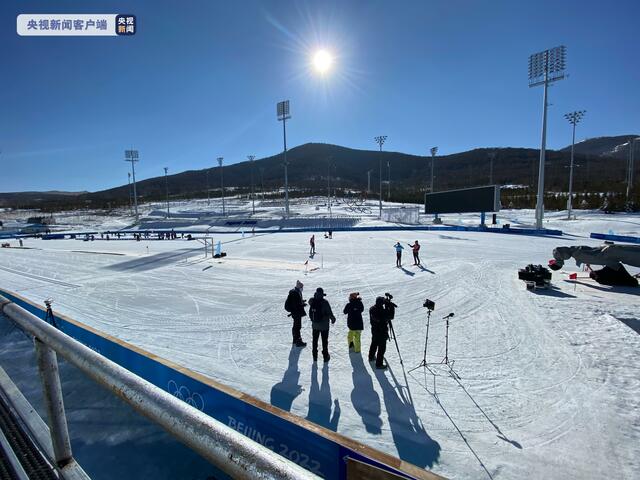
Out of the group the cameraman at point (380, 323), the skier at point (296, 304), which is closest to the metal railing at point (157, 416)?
the cameraman at point (380, 323)

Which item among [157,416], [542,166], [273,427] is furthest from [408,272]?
[542,166]

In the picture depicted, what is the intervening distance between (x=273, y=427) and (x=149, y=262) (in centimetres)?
2146

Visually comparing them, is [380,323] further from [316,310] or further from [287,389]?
[287,389]

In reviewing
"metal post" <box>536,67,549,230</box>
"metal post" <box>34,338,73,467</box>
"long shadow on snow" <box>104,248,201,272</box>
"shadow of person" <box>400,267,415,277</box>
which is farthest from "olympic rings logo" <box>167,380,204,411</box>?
"metal post" <box>536,67,549,230</box>

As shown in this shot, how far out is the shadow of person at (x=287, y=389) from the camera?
262 inches

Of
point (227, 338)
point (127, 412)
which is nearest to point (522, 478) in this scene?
point (127, 412)

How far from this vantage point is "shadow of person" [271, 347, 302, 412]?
6664 mm

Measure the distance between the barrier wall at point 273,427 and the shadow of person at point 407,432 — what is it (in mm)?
1258

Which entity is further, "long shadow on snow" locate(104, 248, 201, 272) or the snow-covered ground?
"long shadow on snow" locate(104, 248, 201, 272)

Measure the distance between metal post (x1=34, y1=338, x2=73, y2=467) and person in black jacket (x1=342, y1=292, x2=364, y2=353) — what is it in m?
6.65

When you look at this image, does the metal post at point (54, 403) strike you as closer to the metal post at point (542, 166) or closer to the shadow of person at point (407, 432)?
the shadow of person at point (407, 432)

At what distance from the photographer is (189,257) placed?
25.0 metres

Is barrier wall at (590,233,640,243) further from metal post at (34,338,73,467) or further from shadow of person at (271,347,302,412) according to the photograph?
metal post at (34,338,73,467)

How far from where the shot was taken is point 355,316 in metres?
8.21
